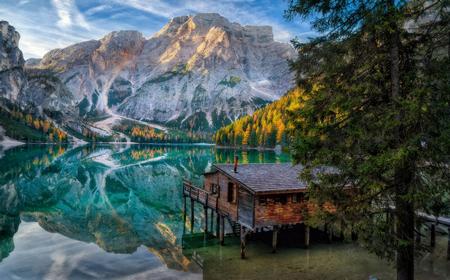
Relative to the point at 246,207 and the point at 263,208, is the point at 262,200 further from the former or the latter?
the point at 246,207

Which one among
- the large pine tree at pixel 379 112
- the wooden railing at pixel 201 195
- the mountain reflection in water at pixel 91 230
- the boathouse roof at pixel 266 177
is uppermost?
the large pine tree at pixel 379 112

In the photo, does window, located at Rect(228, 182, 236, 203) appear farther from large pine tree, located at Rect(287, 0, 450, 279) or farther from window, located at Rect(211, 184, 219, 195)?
large pine tree, located at Rect(287, 0, 450, 279)

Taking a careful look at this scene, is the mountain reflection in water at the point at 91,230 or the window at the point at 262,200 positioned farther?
the window at the point at 262,200

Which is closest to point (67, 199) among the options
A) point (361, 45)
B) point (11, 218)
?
point (11, 218)

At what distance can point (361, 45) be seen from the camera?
12.0 metres

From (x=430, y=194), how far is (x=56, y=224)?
36.0 metres

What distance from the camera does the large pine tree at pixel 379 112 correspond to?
9.98 metres

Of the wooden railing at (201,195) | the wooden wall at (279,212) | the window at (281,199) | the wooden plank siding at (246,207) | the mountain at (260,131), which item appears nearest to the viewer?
the wooden plank siding at (246,207)

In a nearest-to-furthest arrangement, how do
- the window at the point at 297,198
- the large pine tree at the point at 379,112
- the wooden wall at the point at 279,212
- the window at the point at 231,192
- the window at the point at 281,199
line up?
the large pine tree at the point at 379,112
the wooden wall at the point at 279,212
the window at the point at 281,199
the window at the point at 297,198
the window at the point at 231,192

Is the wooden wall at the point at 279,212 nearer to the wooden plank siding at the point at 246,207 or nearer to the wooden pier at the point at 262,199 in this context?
the wooden pier at the point at 262,199

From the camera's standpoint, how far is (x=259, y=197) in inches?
954

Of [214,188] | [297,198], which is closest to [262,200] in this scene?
[297,198]

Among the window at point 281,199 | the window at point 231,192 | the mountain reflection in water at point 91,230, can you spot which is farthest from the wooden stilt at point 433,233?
the mountain reflection in water at point 91,230

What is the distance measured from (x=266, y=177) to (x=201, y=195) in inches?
319
